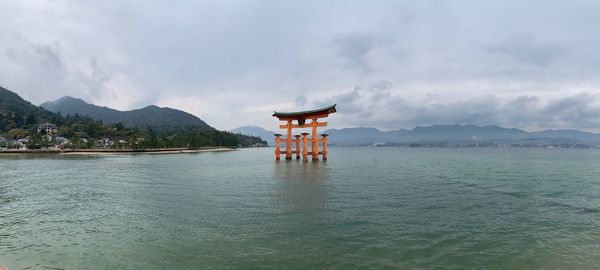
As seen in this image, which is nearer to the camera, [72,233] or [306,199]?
[72,233]

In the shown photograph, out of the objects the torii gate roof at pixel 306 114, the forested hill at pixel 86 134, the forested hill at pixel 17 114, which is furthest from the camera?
the forested hill at pixel 17 114

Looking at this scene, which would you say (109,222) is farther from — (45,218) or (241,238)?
(241,238)

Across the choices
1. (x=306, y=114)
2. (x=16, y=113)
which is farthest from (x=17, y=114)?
(x=306, y=114)

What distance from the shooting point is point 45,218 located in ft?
49.6

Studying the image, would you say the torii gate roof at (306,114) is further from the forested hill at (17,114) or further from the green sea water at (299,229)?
the forested hill at (17,114)

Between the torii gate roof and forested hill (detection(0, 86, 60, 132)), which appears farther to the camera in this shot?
forested hill (detection(0, 86, 60, 132))

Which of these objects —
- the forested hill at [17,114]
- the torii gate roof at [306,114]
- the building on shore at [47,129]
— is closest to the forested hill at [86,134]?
the forested hill at [17,114]

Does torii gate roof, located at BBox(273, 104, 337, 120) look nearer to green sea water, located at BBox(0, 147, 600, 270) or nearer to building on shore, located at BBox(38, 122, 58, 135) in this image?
green sea water, located at BBox(0, 147, 600, 270)

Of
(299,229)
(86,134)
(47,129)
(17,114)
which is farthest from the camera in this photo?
(17,114)

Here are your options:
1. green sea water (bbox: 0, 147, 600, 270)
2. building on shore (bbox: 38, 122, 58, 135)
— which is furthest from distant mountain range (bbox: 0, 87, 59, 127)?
green sea water (bbox: 0, 147, 600, 270)

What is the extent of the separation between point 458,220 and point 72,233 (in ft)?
51.9

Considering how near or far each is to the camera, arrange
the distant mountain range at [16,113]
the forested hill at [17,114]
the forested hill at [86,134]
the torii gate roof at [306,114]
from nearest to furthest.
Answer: the torii gate roof at [306,114] < the forested hill at [86,134] < the forested hill at [17,114] < the distant mountain range at [16,113]

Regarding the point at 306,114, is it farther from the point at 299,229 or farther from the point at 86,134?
the point at 86,134

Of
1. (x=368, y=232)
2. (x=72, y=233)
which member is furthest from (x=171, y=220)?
(x=368, y=232)
